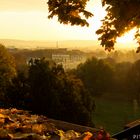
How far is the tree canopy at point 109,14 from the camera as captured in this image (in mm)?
11141

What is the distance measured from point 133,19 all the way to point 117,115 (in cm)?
6744

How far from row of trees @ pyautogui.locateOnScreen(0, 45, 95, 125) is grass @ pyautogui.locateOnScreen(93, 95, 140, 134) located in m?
17.8

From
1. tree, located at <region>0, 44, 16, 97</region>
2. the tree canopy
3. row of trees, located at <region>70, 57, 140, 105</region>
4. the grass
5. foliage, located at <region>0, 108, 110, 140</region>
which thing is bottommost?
the grass

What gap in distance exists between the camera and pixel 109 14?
599 inches

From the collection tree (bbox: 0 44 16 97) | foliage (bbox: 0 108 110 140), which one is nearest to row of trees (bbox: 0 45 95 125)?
tree (bbox: 0 44 16 97)

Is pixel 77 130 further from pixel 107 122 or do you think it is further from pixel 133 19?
pixel 107 122

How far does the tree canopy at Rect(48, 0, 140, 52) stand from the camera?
11141 mm

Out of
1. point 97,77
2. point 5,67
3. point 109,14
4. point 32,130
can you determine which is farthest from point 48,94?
point 97,77

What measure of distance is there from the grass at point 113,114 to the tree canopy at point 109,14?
4575cm

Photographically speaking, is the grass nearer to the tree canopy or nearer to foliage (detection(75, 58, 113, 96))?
foliage (detection(75, 58, 113, 96))

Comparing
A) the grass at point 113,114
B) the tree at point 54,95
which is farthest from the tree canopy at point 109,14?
the grass at point 113,114

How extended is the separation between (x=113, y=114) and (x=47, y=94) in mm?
A: 36822

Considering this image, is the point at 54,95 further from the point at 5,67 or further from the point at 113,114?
the point at 113,114

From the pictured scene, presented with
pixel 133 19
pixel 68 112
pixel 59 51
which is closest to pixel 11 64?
pixel 68 112
